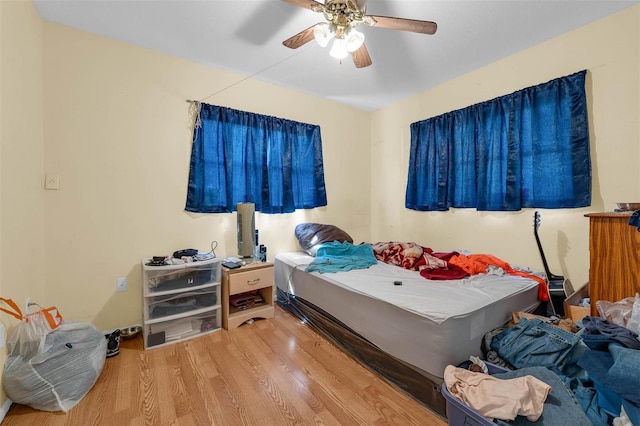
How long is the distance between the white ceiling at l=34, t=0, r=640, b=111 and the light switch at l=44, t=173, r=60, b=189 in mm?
1181

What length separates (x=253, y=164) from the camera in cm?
292

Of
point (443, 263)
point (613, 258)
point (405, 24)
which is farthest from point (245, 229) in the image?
point (613, 258)

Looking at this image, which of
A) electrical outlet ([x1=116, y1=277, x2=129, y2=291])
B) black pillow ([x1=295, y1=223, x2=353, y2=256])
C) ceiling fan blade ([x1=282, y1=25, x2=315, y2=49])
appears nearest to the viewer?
ceiling fan blade ([x1=282, y1=25, x2=315, y2=49])

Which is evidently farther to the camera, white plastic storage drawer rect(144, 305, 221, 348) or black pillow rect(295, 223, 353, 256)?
black pillow rect(295, 223, 353, 256)

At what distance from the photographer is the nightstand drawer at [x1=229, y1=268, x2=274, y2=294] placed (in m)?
2.35

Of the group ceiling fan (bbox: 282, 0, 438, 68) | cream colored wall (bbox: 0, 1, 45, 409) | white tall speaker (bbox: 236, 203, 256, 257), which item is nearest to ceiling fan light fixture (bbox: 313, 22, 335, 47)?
ceiling fan (bbox: 282, 0, 438, 68)

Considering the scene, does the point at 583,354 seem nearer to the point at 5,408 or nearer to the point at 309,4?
the point at 309,4

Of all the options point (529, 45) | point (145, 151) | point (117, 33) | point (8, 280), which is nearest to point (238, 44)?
point (117, 33)

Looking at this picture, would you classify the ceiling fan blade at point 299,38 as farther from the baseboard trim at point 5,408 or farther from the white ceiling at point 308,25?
the baseboard trim at point 5,408

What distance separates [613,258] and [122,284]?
3.44 meters

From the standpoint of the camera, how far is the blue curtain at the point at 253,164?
2.63 metres

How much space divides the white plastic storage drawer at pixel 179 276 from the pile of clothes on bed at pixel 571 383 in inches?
75.8

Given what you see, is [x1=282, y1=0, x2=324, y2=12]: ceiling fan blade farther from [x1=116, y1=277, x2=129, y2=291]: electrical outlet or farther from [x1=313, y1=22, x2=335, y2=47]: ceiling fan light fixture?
[x1=116, y1=277, x2=129, y2=291]: electrical outlet

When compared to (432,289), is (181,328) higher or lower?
lower
